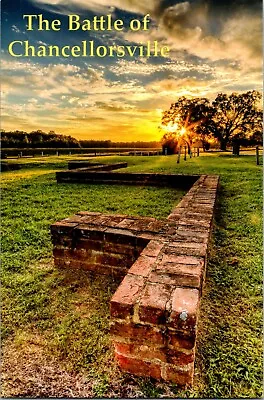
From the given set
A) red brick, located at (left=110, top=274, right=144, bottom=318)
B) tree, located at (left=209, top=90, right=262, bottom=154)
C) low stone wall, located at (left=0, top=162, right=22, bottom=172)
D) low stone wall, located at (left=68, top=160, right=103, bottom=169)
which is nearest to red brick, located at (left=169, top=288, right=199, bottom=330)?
red brick, located at (left=110, top=274, right=144, bottom=318)

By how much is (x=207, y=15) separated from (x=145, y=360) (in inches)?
188

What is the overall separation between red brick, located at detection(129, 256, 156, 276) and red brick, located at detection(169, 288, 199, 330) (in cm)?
36

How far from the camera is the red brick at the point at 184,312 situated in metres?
1.40

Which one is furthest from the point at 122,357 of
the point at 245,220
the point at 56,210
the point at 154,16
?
the point at 154,16

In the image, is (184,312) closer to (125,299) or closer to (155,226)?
(125,299)

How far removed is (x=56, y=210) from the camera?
17.5 feet

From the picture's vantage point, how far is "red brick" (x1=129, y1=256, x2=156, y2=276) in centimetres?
188

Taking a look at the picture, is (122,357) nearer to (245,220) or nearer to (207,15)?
(245,220)

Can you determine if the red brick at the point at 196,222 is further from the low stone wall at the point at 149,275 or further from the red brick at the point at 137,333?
the red brick at the point at 137,333

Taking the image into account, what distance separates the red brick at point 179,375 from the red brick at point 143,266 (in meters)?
0.56

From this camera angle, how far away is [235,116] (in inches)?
1395

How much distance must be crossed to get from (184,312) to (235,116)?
38189 millimetres

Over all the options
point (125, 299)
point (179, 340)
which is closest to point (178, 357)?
point (179, 340)

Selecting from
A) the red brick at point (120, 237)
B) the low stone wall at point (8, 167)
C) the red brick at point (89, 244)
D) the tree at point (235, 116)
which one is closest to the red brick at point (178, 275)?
the red brick at point (120, 237)
